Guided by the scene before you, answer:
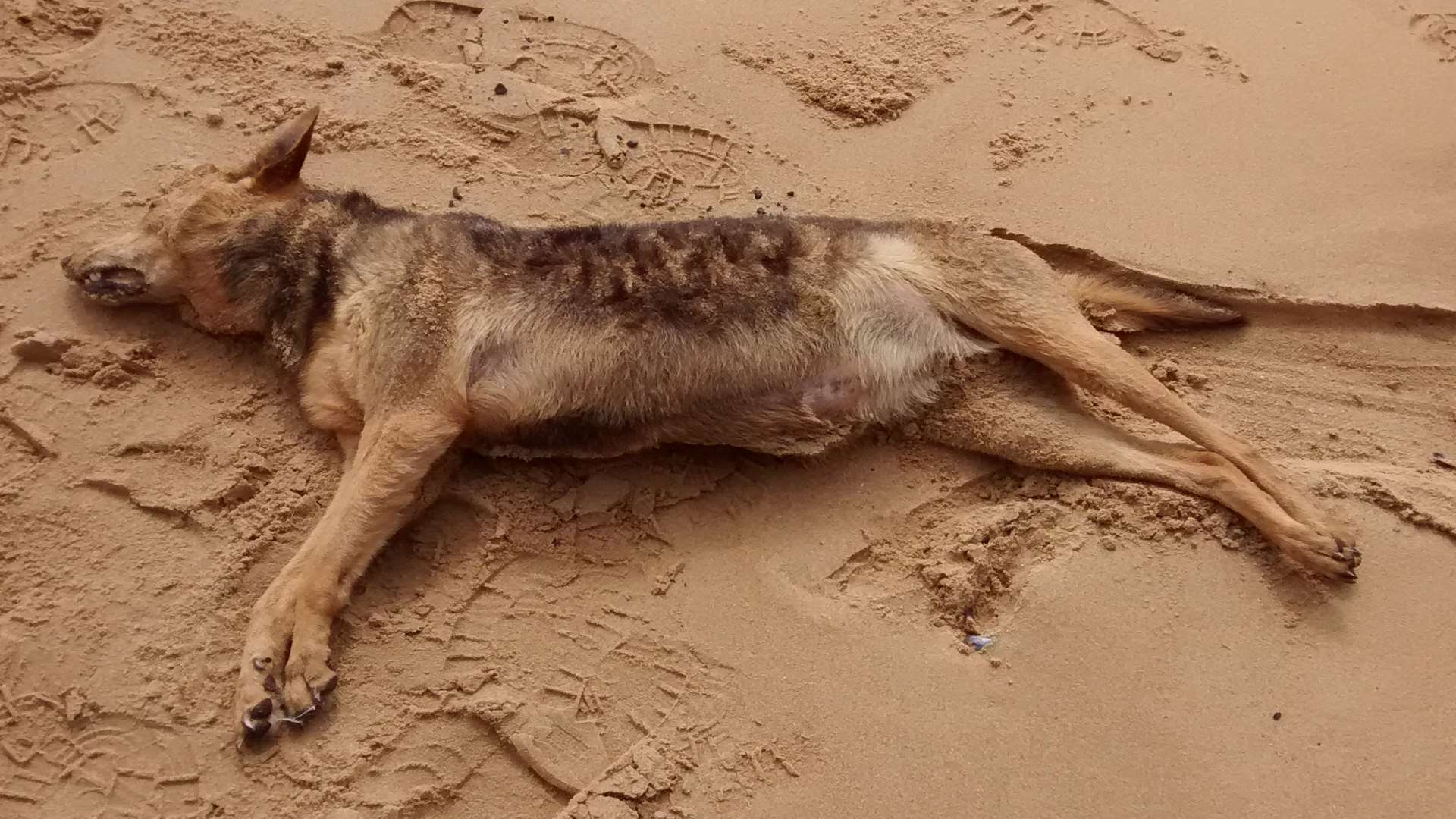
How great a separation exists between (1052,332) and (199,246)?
3.56 meters

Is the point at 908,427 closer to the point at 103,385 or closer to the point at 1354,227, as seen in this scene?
the point at 1354,227

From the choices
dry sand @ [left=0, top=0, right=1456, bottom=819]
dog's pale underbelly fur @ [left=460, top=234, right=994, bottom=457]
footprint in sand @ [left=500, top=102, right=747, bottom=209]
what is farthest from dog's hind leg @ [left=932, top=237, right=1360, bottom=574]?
footprint in sand @ [left=500, top=102, right=747, bottom=209]

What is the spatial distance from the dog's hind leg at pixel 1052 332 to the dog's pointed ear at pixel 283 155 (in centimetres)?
273

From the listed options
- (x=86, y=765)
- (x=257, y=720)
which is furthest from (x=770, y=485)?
(x=86, y=765)

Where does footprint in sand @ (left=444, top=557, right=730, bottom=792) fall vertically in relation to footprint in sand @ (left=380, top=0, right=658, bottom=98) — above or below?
below

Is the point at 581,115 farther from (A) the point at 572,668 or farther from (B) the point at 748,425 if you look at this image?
(A) the point at 572,668

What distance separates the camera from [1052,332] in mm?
3617

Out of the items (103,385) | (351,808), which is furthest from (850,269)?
(103,385)

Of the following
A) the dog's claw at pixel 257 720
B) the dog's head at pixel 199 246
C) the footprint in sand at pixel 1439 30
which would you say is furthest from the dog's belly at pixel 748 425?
the footprint in sand at pixel 1439 30

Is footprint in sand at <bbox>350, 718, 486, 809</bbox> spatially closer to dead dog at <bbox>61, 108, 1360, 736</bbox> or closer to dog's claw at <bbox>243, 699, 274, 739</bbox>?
dog's claw at <bbox>243, 699, 274, 739</bbox>

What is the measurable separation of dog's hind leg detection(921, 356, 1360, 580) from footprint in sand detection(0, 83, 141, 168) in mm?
4228

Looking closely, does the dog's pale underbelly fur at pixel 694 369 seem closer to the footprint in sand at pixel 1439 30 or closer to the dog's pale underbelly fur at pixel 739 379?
the dog's pale underbelly fur at pixel 739 379

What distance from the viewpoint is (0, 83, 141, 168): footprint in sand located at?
169 inches

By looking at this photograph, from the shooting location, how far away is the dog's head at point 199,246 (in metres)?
3.72
